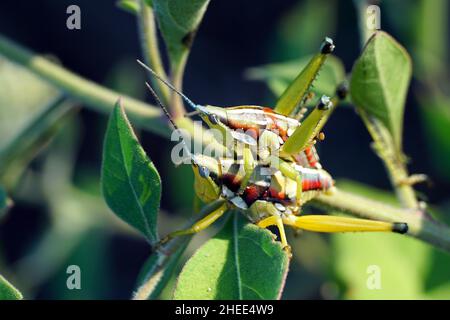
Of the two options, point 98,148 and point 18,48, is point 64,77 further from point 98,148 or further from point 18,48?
point 98,148

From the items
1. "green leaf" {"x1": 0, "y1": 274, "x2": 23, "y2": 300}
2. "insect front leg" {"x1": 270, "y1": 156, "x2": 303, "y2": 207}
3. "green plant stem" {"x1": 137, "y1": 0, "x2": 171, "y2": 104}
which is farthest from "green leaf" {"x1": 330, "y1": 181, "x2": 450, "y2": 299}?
"green leaf" {"x1": 0, "y1": 274, "x2": 23, "y2": 300}

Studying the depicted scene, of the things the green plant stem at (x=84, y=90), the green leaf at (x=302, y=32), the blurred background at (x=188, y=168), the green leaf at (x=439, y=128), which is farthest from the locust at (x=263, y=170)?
the green leaf at (x=302, y=32)

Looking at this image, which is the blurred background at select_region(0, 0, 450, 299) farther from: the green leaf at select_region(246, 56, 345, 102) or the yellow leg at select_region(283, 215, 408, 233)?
the yellow leg at select_region(283, 215, 408, 233)

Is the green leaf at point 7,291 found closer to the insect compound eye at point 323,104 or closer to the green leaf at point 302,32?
the insect compound eye at point 323,104

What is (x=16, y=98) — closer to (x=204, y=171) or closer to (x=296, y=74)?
(x=296, y=74)

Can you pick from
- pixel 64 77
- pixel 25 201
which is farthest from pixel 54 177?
pixel 64 77

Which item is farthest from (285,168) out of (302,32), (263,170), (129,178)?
(302,32)
